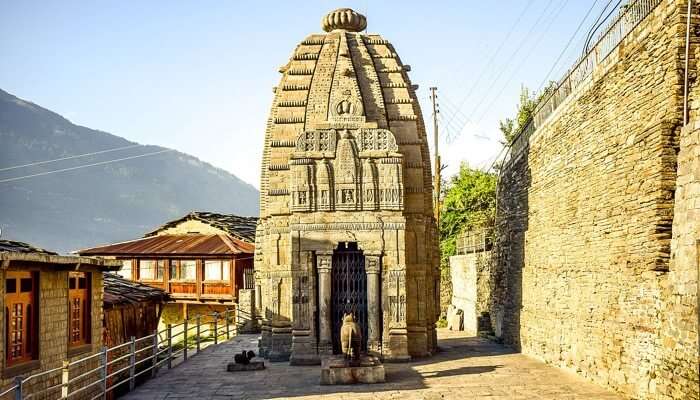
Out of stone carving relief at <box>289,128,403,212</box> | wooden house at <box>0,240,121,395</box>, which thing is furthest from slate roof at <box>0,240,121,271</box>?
stone carving relief at <box>289,128,403,212</box>

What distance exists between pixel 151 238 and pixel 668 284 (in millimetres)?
28861

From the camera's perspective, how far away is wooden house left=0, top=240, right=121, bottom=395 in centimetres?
1120

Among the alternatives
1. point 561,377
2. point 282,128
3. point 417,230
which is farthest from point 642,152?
point 282,128

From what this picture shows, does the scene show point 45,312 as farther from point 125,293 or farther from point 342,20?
point 342,20

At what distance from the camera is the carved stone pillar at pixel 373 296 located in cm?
1972

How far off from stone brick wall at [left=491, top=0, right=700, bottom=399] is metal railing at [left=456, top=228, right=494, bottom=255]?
825cm

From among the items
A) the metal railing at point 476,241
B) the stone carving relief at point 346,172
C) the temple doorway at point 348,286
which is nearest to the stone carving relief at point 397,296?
the temple doorway at point 348,286

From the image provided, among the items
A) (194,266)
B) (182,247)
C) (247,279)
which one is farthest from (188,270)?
(247,279)

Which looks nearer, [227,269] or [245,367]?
[245,367]

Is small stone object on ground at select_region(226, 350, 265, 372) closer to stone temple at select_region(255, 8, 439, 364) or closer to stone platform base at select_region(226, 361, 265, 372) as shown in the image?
stone platform base at select_region(226, 361, 265, 372)

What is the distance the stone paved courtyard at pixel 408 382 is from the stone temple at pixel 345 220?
120 cm

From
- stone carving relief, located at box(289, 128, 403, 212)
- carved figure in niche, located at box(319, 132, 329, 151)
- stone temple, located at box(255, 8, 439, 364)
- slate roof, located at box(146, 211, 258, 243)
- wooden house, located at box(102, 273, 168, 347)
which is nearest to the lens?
wooden house, located at box(102, 273, 168, 347)

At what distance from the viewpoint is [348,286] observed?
800 inches

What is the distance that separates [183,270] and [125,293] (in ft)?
45.6
